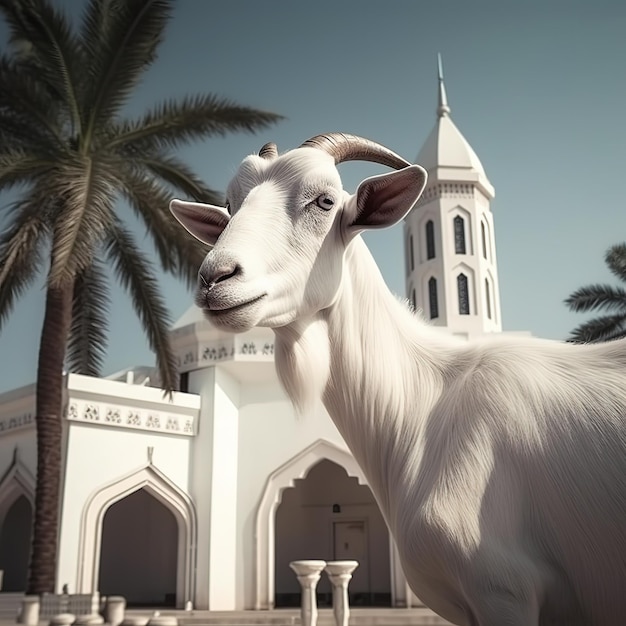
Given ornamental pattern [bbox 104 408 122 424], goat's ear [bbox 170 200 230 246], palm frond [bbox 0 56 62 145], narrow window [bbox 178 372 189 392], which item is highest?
palm frond [bbox 0 56 62 145]

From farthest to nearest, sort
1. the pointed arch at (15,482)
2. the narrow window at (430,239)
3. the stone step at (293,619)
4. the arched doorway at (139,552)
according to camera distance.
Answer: the narrow window at (430,239)
the arched doorway at (139,552)
the pointed arch at (15,482)
the stone step at (293,619)

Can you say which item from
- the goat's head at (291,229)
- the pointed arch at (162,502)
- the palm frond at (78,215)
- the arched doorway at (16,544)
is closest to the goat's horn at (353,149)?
the goat's head at (291,229)

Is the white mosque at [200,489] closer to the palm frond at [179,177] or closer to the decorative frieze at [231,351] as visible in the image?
the decorative frieze at [231,351]

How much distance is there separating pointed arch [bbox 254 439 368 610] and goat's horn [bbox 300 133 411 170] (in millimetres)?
12273

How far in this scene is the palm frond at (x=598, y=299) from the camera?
15750 mm

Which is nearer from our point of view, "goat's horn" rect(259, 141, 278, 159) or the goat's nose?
the goat's nose

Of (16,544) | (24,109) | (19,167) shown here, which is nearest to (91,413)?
(19,167)

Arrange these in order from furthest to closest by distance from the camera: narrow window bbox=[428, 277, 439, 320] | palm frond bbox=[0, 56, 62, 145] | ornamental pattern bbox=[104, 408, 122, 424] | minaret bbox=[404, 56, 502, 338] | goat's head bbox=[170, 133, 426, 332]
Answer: narrow window bbox=[428, 277, 439, 320]
minaret bbox=[404, 56, 502, 338]
ornamental pattern bbox=[104, 408, 122, 424]
palm frond bbox=[0, 56, 62, 145]
goat's head bbox=[170, 133, 426, 332]

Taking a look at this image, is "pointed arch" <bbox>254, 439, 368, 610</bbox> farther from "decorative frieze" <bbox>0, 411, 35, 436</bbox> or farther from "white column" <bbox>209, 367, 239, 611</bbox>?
"decorative frieze" <bbox>0, 411, 35, 436</bbox>

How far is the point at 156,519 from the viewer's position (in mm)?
17906

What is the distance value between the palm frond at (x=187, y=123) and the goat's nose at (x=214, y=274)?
8.65 m

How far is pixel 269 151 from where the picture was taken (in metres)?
2.17

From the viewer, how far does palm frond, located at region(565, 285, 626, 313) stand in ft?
51.7

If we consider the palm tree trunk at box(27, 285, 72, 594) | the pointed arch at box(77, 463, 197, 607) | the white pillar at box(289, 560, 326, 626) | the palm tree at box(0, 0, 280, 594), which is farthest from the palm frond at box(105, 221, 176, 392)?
the pointed arch at box(77, 463, 197, 607)
